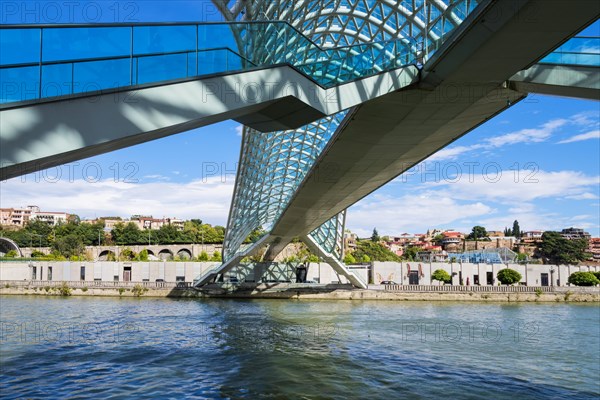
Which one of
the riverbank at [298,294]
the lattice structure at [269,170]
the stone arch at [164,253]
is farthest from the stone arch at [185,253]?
the lattice structure at [269,170]

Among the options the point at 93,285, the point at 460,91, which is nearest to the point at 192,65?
the point at 460,91

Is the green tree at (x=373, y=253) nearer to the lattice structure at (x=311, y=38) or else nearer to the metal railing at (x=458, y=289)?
the metal railing at (x=458, y=289)

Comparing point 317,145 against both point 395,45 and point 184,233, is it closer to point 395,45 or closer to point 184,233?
point 395,45

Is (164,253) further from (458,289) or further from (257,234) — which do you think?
(458,289)

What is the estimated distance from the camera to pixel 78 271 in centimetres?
6769

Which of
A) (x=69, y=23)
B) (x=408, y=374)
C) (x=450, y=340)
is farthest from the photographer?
(x=450, y=340)

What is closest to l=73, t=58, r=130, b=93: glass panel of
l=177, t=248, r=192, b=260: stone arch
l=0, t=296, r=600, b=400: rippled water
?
l=0, t=296, r=600, b=400: rippled water

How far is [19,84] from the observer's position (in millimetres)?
7695

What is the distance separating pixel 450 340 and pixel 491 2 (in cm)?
2016

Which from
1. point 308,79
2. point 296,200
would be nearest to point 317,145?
point 296,200

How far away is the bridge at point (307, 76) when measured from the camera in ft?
26.2

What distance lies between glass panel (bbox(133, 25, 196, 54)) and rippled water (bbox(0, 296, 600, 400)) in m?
9.85

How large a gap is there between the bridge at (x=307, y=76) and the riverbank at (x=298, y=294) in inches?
1306

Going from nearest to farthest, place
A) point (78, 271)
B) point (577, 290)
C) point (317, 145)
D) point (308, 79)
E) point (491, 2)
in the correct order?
1. point (491, 2)
2. point (308, 79)
3. point (317, 145)
4. point (577, 290)
5. point (78, 271)
